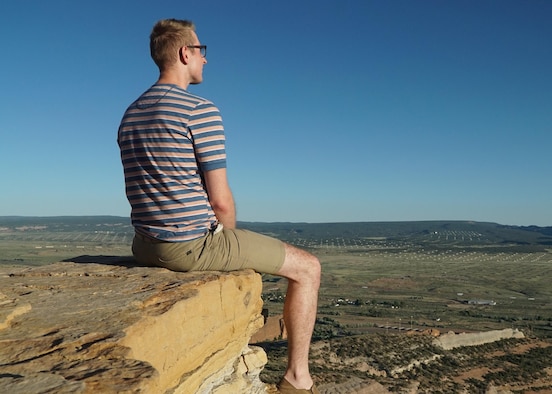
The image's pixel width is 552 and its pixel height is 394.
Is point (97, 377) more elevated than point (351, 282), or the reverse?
point (97, 377)

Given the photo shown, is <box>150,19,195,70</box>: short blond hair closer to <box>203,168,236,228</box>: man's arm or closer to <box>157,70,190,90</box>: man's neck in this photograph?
<box>157,70,190,90</box>: man's neck

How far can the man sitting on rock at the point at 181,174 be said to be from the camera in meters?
4.12

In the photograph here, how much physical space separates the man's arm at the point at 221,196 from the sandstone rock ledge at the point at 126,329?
0.49m

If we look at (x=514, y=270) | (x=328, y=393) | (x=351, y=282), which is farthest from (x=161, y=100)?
(x=514, y=270)

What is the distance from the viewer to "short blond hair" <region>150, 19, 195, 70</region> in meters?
4.23

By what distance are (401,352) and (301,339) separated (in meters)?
28.8

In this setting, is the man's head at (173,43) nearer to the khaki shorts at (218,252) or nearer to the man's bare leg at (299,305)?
the khaki shorts at (218,252)

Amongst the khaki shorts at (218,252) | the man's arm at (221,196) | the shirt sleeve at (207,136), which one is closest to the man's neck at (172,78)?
the shirt sleeve at (207,136)

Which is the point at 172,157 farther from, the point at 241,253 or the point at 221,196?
the point at 241,253

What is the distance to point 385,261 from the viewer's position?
476 ft

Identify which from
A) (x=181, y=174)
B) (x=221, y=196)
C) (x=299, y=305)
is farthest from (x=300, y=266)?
(x=181, y=174)

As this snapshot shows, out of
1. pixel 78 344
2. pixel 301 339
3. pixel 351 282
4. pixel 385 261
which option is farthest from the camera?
pixel 385 261

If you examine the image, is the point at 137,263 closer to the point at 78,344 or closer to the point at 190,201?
the point at 190,201

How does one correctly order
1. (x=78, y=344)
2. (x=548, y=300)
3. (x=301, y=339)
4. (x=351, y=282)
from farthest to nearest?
(x=351, y=282) < (x=548, y=300) < (x=301, y=339) < (x=78, y=344)
